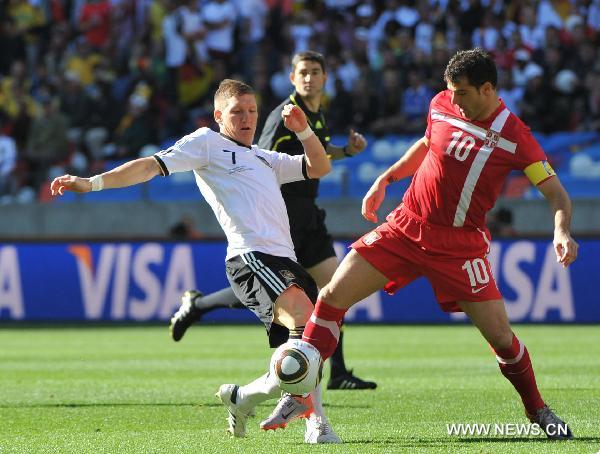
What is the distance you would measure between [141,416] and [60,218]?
47.1 ft

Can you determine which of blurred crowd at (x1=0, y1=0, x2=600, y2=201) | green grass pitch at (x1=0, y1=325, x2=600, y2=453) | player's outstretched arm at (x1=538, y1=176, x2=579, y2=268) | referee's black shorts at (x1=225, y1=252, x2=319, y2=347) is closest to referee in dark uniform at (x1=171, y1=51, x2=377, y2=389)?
green grass pitch at (x1=0, y1=325, x2=600, y2=453)

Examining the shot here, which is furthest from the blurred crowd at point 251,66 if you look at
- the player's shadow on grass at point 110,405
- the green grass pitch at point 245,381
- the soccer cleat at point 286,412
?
the soccer cleat at point 286,412

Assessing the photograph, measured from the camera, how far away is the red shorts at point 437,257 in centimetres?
719

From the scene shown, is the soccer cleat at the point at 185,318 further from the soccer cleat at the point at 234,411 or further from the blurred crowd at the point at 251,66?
the blurred crowd at the point at 251,66

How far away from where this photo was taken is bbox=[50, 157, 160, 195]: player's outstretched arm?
669 centimetres

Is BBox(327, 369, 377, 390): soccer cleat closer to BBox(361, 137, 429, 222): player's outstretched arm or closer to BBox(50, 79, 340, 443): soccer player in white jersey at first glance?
BBox(50, 79, 340, 443): soccer player in white jersey

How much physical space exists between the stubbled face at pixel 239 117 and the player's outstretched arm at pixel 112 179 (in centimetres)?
66

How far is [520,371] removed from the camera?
737 cm

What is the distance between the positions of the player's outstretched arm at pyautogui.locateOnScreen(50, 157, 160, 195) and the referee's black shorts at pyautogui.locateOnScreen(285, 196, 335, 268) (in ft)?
9.04

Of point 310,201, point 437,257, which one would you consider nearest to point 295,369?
point 437,257

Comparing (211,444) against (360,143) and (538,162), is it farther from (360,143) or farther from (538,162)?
(360,143)

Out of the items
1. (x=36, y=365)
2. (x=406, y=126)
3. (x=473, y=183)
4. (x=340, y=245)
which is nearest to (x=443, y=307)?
(x=473, y=183)

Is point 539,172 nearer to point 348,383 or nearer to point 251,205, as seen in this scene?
point 251,205

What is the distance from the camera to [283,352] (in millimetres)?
6844
